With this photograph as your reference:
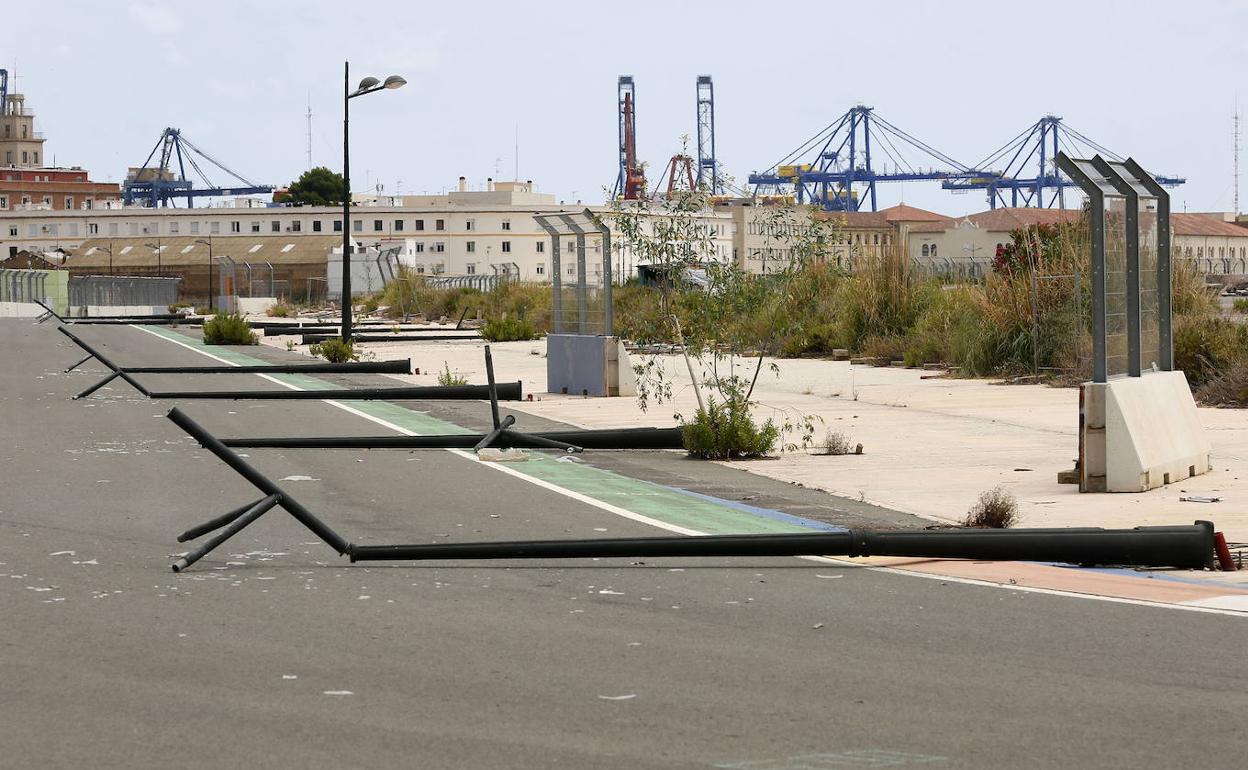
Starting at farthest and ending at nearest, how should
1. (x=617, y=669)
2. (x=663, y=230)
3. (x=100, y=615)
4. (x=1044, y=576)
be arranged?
(x=663, y=230)
(x=1044, y=576)
(x=100, y=615)
(x=617, y=669)

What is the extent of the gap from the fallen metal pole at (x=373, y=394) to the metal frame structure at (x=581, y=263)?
5.30 feet

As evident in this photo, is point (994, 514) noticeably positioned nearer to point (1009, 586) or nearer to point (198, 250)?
point (1009, 586)

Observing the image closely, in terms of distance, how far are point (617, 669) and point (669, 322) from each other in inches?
497

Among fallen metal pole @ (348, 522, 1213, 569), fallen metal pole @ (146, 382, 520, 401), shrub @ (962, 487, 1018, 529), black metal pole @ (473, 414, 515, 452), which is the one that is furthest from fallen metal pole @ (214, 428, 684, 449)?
fallen metal pole @ (348, 522, 1213, 569)

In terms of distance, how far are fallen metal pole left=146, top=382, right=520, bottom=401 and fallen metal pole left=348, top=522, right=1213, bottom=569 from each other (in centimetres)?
1492

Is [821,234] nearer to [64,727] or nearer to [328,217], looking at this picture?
[64,727]

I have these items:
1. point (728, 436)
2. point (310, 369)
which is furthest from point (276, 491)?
point (310, 369)

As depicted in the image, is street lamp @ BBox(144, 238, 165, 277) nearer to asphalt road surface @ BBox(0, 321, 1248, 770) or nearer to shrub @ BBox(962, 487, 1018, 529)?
shrub @ BBox(962, 487, 1018, 529)

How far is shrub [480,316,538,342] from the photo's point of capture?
5000 cm

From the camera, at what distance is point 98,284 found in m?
96.8

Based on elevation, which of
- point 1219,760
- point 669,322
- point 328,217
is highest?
point 328,217

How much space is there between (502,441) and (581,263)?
8.56 m

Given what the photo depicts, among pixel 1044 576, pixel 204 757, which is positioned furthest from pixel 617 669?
pixel 1044 576

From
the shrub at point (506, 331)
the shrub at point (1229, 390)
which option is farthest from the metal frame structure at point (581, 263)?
the shrub at point (506, 331)
